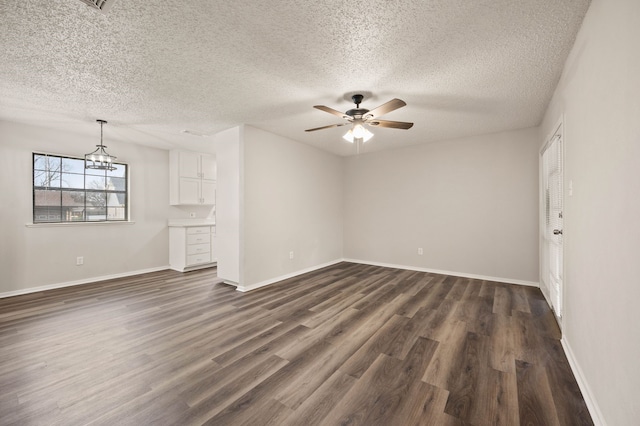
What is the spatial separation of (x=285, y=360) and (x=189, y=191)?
4649 millimetres

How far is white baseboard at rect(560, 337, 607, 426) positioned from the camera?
144cm

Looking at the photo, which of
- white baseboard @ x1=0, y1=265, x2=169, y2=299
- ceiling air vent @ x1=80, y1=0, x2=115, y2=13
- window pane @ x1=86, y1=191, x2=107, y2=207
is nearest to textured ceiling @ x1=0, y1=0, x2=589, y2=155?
ceiling air vent @ x1=80, y1=0, x2=115, y2=13

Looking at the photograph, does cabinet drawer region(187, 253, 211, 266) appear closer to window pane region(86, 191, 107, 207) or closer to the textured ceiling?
window pane region(86, 191, 107, 207)

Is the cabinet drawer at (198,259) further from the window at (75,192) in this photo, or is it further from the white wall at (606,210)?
the white wall at (606,210)

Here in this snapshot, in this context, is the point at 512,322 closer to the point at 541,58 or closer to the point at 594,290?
the point at 594,290

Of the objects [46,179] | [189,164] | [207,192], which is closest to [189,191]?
[207,192]

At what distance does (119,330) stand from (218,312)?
95 cm

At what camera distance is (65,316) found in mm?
3021

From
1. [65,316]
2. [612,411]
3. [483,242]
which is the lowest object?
[65,316]

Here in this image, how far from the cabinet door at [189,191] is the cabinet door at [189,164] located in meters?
0.12

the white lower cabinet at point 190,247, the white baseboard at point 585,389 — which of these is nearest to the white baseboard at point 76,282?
the white lower cabinet at point 190,247

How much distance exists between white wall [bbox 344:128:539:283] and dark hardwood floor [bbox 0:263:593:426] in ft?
3.12

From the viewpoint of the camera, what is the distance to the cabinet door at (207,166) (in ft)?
19.1

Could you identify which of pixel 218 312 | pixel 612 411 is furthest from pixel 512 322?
pixel 218 312
